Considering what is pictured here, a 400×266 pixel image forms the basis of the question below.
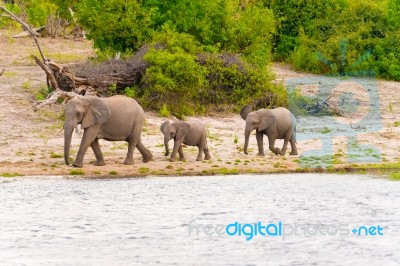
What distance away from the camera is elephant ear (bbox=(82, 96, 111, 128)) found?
750 inches

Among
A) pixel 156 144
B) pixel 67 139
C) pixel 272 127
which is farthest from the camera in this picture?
pixel 156 144

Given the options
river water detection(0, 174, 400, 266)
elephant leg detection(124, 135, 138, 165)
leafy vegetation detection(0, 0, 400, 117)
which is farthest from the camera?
leafy vegetation detection(0, 0, 400, 117)

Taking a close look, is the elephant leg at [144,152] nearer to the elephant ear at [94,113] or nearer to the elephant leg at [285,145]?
the elephant ear at [94,113]

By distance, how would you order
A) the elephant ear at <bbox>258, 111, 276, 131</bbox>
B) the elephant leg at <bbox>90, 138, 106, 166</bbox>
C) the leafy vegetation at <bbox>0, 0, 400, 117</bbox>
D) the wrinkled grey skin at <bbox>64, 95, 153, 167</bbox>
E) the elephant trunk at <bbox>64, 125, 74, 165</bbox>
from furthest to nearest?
the leafy vegetation at <bbox>0, 0, 400, 117</bbox> < the elephant ear at <bbox>258, 111, 276, 131</bbox> < the elephant leg at <bbox>90, 138, 106, 166</bbox> < the wrinkled grey skin at <bbox>64, 95, 153, 167</bbox> < the elephant trunk at <bbox>64, 125, 74, 165</bbox>

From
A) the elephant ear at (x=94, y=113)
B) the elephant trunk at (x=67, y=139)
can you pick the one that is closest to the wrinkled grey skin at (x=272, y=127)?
the elephant ear at (x=94, y=113)

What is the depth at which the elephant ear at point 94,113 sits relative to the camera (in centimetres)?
1906

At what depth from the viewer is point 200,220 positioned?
15367 mm

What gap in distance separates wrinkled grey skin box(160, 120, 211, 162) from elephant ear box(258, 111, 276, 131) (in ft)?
4.98

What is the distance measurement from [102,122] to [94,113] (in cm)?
23

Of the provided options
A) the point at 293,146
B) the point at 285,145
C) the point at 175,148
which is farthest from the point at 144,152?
the point at 293,146

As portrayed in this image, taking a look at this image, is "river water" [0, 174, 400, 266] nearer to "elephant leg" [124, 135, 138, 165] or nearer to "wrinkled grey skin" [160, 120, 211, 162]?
"elephant leg" [124, 135, 138, 165]

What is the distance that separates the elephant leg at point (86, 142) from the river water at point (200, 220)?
0.63 metres

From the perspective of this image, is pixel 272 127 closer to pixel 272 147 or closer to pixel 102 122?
pixel 272 147

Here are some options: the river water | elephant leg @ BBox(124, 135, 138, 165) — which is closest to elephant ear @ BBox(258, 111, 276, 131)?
the river water
